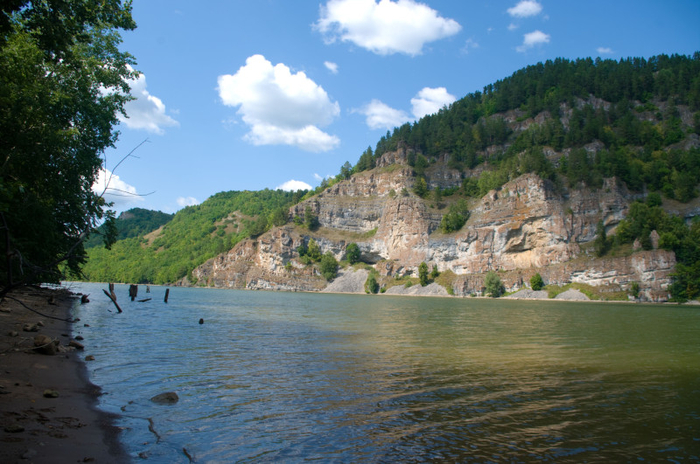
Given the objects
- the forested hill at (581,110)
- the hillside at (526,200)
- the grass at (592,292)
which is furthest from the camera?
the forested hill at (581,110)

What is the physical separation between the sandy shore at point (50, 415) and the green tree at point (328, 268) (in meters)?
132

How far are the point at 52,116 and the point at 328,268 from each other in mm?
129268

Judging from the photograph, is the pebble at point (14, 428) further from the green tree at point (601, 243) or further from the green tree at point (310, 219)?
the green tree at point (310, 219)

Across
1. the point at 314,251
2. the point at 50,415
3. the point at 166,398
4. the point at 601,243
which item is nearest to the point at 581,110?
the point at 601,243

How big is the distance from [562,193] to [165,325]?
11538cm

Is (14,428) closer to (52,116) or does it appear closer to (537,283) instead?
(52,116)

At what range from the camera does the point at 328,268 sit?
14600 cm

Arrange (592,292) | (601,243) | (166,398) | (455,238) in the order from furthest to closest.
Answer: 1. (455,238)
2. (601,243)
3. (592,292)
4. (166,398)

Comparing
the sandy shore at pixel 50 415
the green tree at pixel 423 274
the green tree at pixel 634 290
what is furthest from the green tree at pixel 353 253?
the sandy shore at pixel 50 415

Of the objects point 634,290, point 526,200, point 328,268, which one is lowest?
point 634,290

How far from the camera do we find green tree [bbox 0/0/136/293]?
9.53 metres

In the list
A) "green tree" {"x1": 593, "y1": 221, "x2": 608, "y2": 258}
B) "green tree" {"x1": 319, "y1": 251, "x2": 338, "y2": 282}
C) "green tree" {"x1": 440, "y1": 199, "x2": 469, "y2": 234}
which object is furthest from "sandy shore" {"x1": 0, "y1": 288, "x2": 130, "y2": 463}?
"green tree" {"x1": 319, "y1": 251, "x2": 338, "y2": 282}

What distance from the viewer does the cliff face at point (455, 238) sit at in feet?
318

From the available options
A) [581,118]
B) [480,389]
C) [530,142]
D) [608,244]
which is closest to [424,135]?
[530,142]
